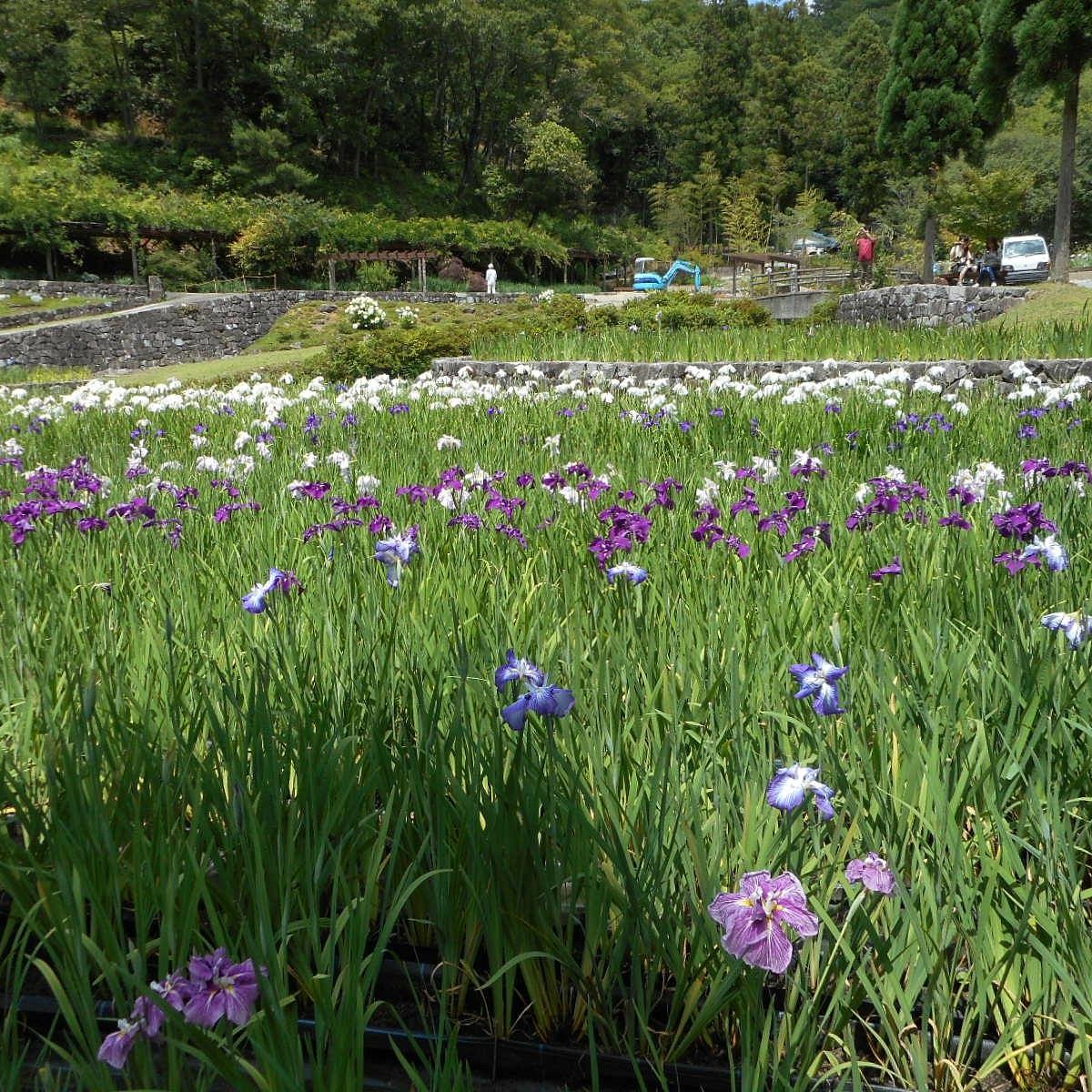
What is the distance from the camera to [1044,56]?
15.1 meters

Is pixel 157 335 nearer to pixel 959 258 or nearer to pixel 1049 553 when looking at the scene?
pixel 959 258

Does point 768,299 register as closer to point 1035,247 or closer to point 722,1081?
point 1035,247

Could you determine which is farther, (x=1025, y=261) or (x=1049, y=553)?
(x=1025, y=261)

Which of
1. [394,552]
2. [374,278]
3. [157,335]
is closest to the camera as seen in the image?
[394,552]

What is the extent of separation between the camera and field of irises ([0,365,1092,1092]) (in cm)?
111

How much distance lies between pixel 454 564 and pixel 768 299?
2774 centimetres

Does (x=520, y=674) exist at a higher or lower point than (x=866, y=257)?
lower

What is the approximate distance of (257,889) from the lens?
1102 mm

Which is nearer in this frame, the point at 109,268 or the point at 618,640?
the point at 618,640

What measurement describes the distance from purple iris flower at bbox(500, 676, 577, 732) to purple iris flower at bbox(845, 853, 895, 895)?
45cm

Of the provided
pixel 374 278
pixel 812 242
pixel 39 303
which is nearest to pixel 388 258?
pixel 374 278

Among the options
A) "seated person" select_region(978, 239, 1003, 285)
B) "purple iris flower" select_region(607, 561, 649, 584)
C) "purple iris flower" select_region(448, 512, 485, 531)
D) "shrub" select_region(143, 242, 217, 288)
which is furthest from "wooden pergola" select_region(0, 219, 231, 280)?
"purple iris flower" select_region(607, 561, 649, 584)

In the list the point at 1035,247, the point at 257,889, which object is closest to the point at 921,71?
the point at 1035,247

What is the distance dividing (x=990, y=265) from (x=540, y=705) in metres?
31.2
